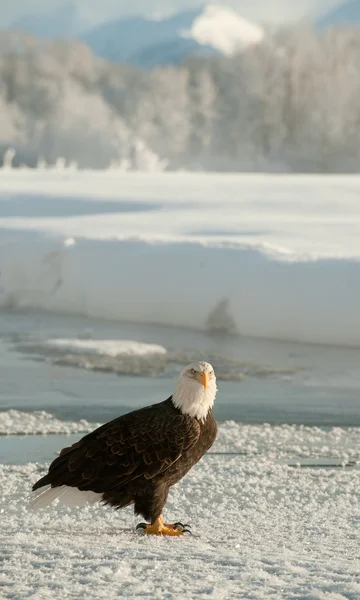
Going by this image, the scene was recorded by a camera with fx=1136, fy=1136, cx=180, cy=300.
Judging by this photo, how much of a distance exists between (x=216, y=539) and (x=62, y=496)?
53cm

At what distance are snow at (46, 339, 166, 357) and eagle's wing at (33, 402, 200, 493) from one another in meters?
3.74

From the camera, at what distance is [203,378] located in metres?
3.77

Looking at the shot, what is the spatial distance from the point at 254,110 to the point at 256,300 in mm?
32547

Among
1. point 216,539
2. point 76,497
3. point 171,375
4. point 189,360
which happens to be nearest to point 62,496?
point 76,497

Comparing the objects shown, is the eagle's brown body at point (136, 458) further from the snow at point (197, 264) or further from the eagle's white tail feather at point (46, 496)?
the snow at point (197, 264)

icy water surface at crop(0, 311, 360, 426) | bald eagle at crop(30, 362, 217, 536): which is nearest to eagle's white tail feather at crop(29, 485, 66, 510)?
bald eagle at crop(30, 362, 217, 536)

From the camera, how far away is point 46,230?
465 inches

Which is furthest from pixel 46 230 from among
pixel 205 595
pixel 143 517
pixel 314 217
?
pixel 205 595

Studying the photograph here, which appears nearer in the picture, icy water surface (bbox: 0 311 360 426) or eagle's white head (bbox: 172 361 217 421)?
eagle's white head (bbox: 172 361 217 421)

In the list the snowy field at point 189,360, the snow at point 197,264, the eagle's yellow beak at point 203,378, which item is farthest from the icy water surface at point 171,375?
the eagle's yellow beak at point 203,378

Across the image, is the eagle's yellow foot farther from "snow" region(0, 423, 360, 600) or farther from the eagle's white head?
the eagle's white head

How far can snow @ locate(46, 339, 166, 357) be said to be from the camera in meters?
7.54

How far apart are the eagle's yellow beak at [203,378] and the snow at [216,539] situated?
0.52m

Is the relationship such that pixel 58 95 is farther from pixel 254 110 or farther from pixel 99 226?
pixel 99 226
